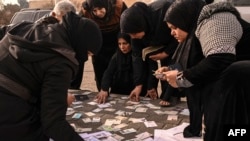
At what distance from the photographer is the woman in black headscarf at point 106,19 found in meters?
4.09

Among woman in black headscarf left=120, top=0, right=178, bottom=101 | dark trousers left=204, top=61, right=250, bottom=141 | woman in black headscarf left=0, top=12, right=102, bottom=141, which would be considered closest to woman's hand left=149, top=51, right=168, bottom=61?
woman in black headscarf left=120, top=0, right=178, bottom=101

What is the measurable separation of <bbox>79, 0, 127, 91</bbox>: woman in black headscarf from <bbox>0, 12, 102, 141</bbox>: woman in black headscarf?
193 cm

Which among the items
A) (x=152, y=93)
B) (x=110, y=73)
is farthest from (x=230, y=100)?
(x=110, y=73)

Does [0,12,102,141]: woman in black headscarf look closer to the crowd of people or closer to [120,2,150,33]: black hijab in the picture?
the crowd of people

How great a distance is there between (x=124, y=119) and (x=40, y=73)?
165 cm

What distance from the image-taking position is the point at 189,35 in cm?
264

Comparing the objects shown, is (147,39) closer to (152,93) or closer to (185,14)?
(152,93)

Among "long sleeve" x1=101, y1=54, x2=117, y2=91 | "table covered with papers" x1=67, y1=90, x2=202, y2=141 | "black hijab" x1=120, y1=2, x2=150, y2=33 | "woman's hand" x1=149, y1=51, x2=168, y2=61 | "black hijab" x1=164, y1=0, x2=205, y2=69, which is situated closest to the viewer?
"black hijab" x1=164, y1=0, x2=205, y2=69

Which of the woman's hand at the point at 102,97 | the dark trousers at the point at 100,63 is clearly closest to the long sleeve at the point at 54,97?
the woman's hand at the point at 102,97

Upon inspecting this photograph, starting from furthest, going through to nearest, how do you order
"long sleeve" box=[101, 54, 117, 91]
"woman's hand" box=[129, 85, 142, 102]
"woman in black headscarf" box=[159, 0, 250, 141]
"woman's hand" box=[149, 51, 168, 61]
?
"long sleeve" box=[101, 54, 117, 91] → "woman's hand" box=[129, 85, 142, 102] → "woman's hand" box=[149, 51, 168, 61] → "woman in black headscarf" box=[159, 0, 250, 141]

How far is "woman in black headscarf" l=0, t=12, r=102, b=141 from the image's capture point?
1.97 meters

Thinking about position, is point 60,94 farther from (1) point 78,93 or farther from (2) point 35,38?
(1) point 78,93

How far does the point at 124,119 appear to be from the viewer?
3.49 metres

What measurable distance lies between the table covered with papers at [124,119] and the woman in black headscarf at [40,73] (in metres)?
1.02
